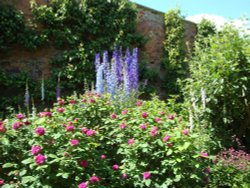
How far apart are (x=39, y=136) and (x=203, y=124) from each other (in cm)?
255

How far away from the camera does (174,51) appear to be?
7.83 metres

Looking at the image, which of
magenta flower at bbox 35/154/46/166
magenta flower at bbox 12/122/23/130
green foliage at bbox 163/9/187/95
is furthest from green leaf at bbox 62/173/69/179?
green foliage at bbox 163/9/187/95

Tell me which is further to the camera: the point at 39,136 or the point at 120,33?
the point at 120,33

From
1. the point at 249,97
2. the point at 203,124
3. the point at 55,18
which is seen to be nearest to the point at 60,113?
the point at 203,124

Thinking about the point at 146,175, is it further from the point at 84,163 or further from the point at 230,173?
the point at 230,173

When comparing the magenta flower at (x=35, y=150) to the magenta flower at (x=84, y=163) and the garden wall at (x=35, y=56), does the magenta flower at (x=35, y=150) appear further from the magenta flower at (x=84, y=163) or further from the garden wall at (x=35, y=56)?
the garden wall at (x=35, y=56)

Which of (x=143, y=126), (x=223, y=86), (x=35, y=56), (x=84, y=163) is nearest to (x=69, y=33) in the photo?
(x=35, y=56)

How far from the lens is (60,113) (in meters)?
2.63

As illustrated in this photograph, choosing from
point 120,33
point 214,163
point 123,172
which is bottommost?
point 214,163

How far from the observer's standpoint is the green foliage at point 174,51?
758 cm

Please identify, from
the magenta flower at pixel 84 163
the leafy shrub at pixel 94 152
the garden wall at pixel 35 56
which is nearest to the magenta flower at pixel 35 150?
the leafy shrub at pixel 94 152

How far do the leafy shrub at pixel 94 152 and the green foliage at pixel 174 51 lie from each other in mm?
4898

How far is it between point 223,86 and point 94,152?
2610mm

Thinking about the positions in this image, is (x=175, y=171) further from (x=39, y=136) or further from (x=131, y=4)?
(x=131, y=4)
